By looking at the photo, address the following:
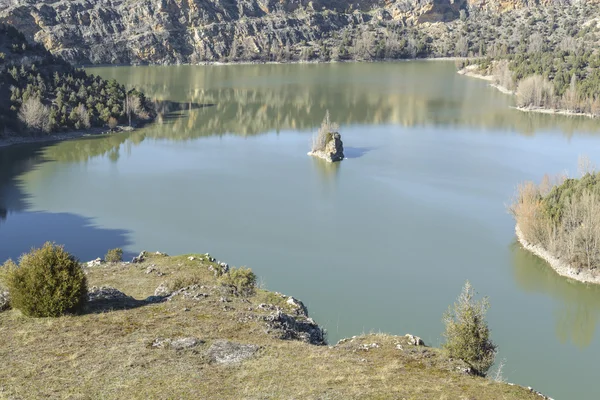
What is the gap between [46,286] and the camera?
→ 44.8 ft

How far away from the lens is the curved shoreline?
25516 mm

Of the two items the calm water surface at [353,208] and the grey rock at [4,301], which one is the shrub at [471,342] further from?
the grey rock at [4,301]

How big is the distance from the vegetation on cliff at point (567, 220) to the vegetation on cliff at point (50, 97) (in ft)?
134

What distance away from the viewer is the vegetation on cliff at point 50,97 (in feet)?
174

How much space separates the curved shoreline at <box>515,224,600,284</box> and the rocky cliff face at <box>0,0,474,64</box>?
346ft

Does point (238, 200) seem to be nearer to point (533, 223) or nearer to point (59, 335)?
point (533, 223)

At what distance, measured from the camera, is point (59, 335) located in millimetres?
12734

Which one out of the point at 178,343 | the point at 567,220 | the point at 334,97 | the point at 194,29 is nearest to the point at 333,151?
the point at 567,220

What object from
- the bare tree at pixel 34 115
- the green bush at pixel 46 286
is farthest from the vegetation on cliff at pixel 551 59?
the green bush at pixel 46 286

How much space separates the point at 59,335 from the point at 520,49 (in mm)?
110179

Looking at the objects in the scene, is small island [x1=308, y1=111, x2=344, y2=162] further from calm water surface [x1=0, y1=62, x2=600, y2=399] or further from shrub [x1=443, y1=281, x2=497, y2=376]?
shrub [x1=443, y1=281, x2=497, y2=376]

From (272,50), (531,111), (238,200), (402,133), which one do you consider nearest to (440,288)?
(238,200)

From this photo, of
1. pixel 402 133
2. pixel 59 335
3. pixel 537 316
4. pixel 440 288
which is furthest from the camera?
pixel 402 133

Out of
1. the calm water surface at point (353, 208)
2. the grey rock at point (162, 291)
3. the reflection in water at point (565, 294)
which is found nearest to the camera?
the grey rock at point (162, 291)
